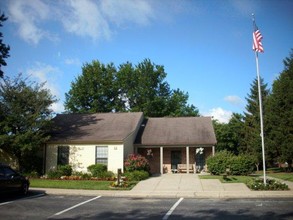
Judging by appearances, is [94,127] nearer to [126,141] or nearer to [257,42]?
[126,141]

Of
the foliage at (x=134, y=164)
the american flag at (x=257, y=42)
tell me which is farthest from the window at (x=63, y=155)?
the american flag at (x=257, y=42)

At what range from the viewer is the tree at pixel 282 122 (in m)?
33.6

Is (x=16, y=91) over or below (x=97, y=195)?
over

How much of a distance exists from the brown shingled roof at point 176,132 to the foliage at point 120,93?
14343 mm

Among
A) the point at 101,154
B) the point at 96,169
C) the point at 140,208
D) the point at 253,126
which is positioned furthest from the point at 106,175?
the point at 253,126

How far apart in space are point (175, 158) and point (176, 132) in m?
2.51

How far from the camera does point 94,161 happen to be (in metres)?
27.2

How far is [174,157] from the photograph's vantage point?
32.2 metres

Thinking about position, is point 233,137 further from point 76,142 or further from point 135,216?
point 135,216

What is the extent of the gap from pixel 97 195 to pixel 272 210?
344 inches

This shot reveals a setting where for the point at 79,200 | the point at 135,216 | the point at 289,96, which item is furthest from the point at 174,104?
the point at 135,216

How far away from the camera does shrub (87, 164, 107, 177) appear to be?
2562 centimetres

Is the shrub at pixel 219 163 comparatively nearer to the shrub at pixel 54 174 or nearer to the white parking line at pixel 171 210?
the white parking line at pixel 171 210

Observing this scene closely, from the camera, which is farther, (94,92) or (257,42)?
(94,92)
